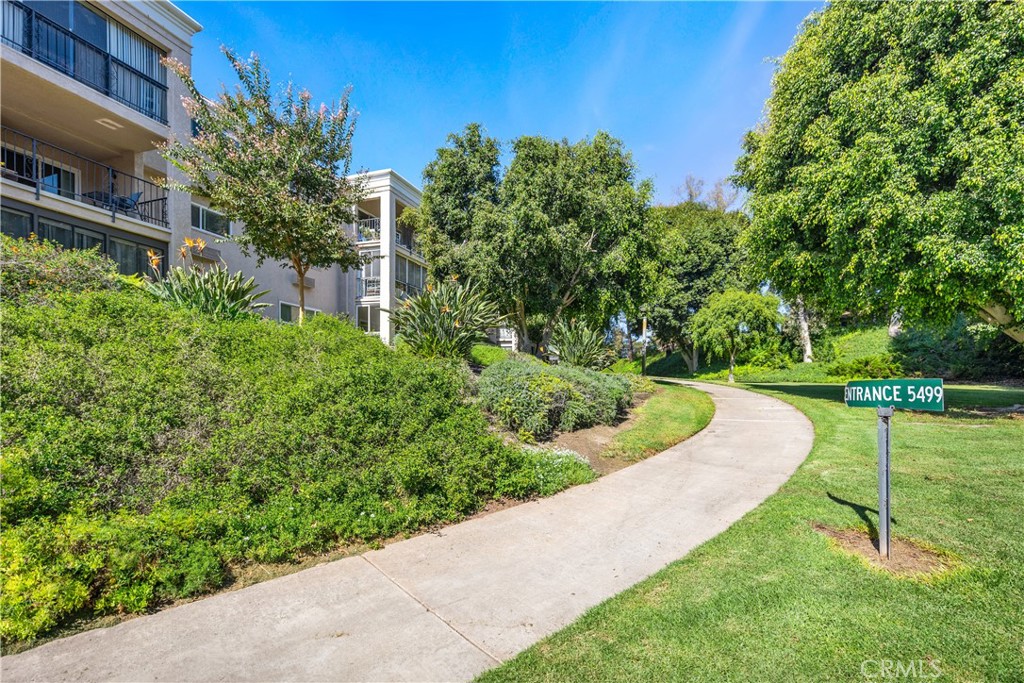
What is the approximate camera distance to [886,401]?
338 centimetres

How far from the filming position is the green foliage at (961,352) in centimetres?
2059

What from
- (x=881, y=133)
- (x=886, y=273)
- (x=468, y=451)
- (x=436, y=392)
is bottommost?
(x=468, y=451)

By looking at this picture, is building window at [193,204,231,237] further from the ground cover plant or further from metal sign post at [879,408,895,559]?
metal sign post at [879,408,895,559]

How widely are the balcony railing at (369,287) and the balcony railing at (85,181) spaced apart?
339 inches

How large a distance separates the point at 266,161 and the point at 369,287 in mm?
11049

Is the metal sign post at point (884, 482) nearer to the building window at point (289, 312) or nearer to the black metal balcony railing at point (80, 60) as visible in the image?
the building window at point (289, 312)

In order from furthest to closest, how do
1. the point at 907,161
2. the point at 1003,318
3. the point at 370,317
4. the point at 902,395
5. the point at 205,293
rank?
1. the point at 370,317
2. the point at 1003,318
3. the point at 907,161
4. the point at 205,293
5. the point at 902,395

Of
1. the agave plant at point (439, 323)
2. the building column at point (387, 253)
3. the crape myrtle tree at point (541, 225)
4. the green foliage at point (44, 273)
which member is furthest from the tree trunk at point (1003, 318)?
the building column at point (387, 253)

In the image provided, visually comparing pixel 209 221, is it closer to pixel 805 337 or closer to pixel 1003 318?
pixel 1003 318

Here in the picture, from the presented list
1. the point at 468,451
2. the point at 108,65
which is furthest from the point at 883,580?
the point at 108,65

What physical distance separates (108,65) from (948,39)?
2018 cm

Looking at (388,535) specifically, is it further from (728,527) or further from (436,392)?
(728,527)

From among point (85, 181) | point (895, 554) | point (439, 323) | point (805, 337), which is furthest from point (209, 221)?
point (805, 337)

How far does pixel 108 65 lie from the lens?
11734 mm
